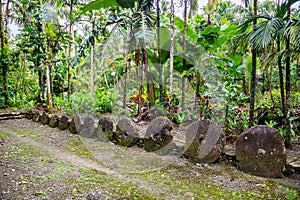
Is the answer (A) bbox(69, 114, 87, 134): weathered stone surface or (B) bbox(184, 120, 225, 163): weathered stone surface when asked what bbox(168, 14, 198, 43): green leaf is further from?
(A) bbox(69, 114, 87, 134): weathered stone surface

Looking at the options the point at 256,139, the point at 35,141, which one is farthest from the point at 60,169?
the point at 256,139

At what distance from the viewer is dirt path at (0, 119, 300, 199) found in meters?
2.89

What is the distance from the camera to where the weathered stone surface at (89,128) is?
17.9ft

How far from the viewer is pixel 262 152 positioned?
3406 millimetres

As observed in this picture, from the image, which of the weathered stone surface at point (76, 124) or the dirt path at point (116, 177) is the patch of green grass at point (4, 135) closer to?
the dirt path at point (116, 177)

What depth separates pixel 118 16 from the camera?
563cm

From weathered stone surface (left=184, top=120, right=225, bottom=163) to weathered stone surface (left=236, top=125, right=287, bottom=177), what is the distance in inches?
13.2

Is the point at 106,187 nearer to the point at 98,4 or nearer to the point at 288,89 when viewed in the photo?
the point at 288,89

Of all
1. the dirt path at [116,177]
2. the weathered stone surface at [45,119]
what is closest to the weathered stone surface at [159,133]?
the dirt path at [116,177]

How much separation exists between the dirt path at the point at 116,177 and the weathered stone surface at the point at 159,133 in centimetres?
21

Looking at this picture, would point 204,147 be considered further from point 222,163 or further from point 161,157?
point 161,157

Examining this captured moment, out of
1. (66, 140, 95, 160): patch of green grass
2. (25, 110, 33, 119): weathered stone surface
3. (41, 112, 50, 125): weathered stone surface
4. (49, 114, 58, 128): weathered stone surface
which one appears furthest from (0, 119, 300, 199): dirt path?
(25, 110, 33, 119): weathered stone surface

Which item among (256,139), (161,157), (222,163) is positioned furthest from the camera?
(161,157)

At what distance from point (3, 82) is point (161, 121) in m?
7.13
